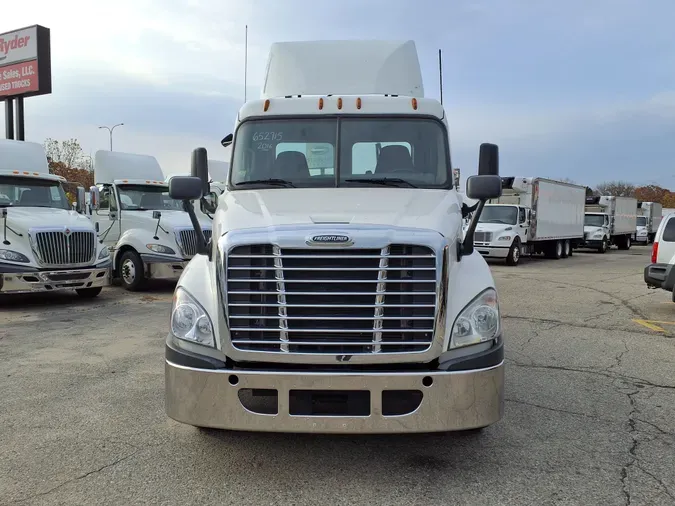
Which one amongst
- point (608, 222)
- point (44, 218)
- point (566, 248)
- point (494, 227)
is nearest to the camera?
point (44, 218)

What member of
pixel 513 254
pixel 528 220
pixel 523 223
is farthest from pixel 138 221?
pixel 528 220

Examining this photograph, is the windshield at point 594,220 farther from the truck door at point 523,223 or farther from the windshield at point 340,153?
the windshield at point 340,153

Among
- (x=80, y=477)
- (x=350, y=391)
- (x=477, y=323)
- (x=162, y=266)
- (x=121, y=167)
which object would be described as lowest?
(x=80, y=477)

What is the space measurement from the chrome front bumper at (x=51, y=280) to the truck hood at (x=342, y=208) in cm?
679

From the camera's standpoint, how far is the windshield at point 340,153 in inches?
192

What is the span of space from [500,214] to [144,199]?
12537 mm

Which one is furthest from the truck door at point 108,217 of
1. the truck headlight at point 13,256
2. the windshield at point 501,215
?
the windshield at point 501,215

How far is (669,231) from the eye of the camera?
10.1m

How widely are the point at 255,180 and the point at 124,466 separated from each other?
7.76 feet

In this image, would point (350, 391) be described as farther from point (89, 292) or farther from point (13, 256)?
point (89, 292)

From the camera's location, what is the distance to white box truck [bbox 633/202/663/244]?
138ft

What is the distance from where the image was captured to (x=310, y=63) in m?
6.67

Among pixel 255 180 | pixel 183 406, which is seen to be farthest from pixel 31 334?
pixel 183 406

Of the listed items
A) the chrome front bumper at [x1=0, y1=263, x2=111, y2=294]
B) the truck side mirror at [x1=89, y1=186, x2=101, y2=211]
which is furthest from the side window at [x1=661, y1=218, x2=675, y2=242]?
the truck side mirror at [x1=89, y1=186, x2=101, y2=211]
